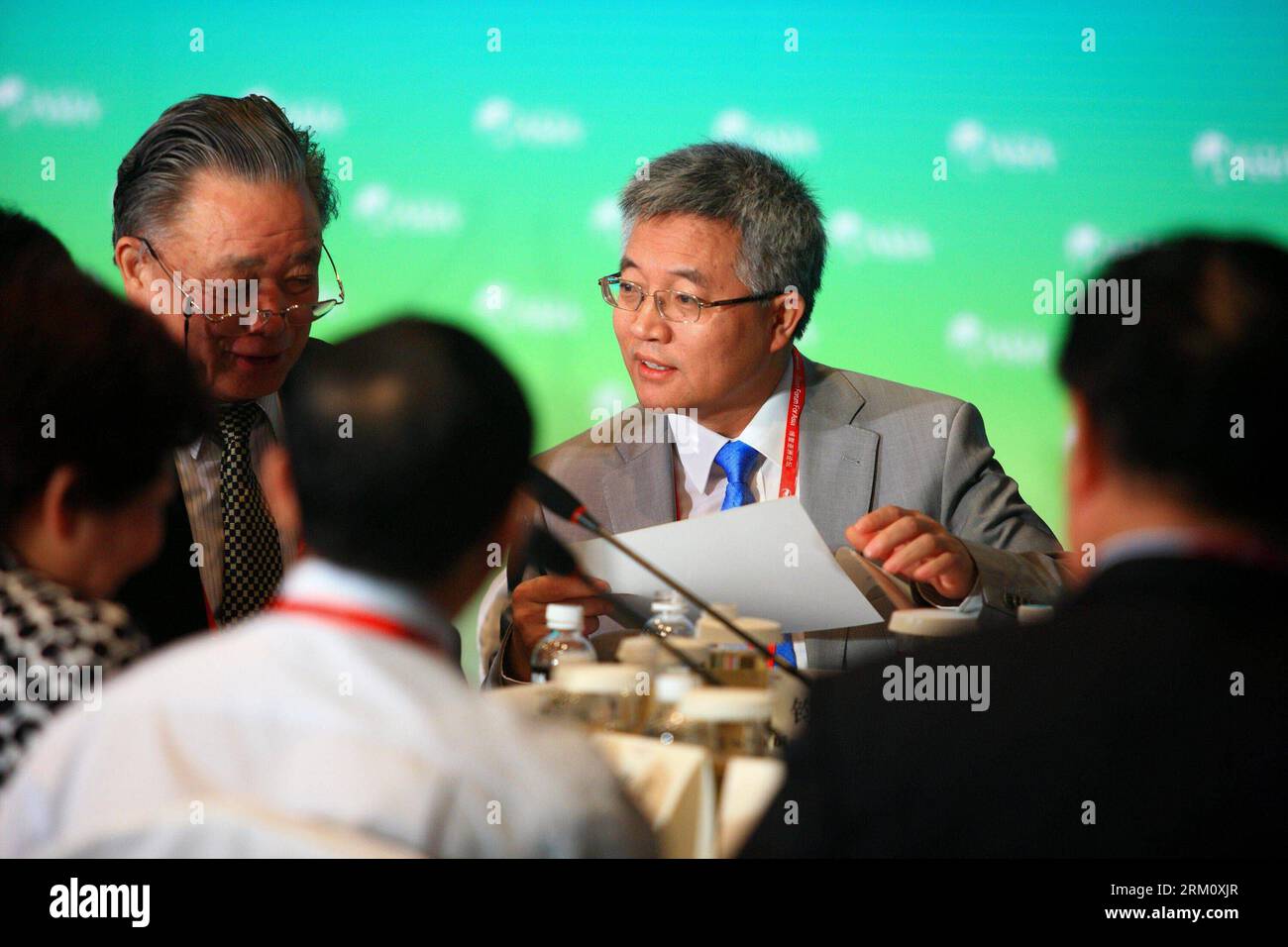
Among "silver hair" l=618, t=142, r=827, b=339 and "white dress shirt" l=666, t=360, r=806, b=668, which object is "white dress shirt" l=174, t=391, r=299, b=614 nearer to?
"white dress shirt" l=666, t=360, r=806, b=668

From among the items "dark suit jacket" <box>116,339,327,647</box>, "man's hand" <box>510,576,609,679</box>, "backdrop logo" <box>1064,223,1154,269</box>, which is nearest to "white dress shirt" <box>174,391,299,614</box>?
"dark suit jacket" <box>116,339,327,647</box>

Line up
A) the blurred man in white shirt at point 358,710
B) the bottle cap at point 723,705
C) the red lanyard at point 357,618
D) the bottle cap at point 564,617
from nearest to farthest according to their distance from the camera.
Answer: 1. the blurred man in white shirt at point 358,710
2. the red lanyard at point 357,618
3. the bottle cap at point 723,705
4. the bottle cap at point 564,617

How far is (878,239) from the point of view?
2.76 meters

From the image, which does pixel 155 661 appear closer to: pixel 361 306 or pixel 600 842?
pixel 600 842

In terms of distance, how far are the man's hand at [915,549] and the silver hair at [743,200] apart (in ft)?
2.48

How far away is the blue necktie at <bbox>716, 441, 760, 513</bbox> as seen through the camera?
8.05ft

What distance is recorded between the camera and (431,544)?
0.99 metres

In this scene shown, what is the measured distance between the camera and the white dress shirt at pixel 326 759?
0.81 meters

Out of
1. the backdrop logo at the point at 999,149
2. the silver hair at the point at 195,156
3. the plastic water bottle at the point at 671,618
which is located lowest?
the plastic water bottle at the point at 671,618

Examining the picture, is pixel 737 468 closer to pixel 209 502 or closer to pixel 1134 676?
pixel 209 502

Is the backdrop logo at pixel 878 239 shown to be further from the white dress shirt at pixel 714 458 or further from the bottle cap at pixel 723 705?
the bottle cap at pixel 723 705

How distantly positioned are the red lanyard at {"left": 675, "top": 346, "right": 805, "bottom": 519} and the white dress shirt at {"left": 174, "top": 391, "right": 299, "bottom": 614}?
0.81 meters

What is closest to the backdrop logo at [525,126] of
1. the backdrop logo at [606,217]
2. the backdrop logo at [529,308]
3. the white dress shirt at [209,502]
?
the backdrop logo at [606,217]
